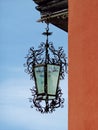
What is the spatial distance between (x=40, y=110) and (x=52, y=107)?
16cm

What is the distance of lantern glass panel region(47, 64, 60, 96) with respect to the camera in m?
4.92

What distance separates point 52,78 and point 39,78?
0.51 feet

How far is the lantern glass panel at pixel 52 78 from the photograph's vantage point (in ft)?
16.1

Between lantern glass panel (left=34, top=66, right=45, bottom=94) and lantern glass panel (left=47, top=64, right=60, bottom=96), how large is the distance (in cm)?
7

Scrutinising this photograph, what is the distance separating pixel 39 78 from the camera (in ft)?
16.4
